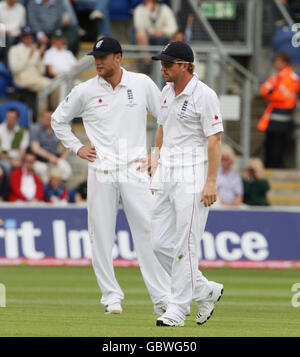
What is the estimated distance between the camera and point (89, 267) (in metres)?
17.5

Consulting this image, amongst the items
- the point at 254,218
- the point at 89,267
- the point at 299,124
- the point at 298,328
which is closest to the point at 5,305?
the point at 298,328

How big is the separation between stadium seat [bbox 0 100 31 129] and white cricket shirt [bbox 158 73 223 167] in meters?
10.2

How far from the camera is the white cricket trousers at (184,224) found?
382 inches

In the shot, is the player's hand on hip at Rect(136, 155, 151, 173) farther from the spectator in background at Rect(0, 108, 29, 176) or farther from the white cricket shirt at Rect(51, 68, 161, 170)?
the spectator in background at Rect(0, 108, 29, 176)

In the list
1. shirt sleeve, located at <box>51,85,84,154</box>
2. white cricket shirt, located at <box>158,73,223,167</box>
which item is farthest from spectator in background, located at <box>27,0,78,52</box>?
white cricket shirt, located at <box>158,73,223,167</box>

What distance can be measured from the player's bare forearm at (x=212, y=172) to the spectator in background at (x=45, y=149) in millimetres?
10005

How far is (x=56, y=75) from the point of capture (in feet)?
68.7

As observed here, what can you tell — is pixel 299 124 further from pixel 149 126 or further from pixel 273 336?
pixel 273 336

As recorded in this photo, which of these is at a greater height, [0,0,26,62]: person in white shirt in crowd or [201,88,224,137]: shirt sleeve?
[201,88,224,137]: shirt sleeve

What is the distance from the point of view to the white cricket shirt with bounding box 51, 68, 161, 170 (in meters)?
10.9

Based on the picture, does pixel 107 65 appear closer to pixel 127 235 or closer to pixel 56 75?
pixel 127 235

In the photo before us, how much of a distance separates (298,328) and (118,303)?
194 cm

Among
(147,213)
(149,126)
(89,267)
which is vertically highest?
(147,213)

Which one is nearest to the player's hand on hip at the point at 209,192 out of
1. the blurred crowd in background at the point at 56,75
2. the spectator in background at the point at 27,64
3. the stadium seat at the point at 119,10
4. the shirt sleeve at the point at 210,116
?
the shirt sleeve at the point at 210,116
